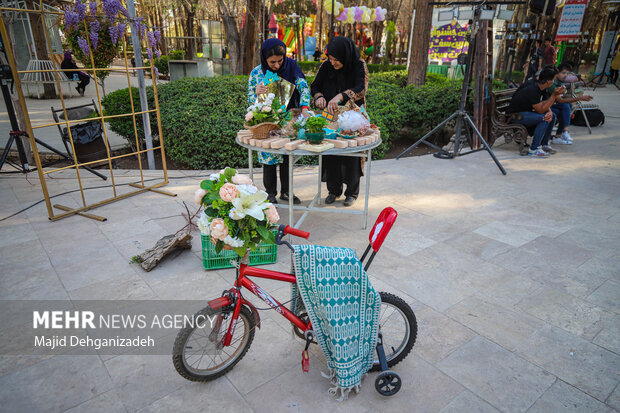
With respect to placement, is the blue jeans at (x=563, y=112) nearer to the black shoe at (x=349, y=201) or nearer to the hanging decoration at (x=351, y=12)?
the black shoe at (x=349, y=201)

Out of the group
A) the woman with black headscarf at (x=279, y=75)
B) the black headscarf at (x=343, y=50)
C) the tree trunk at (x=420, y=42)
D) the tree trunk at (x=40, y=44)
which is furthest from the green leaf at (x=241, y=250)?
the tree trunk at (x=40, y=44)

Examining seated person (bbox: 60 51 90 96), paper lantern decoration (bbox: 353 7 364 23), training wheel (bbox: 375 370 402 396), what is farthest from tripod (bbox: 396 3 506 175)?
paper lantern decoration (bbox: 353 7 364 23)

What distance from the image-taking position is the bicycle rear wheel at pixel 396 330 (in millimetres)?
2180

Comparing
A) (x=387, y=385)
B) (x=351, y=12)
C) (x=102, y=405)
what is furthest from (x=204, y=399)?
(x=351, y=12)

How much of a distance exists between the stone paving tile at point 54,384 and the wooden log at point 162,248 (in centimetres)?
101

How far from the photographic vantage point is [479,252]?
12.2 feet

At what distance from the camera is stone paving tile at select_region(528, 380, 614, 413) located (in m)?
2.07

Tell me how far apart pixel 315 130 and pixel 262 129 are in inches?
20.0

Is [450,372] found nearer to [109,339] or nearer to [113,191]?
[109,339]

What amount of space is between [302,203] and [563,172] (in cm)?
431

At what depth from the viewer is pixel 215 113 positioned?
6109 millimetres

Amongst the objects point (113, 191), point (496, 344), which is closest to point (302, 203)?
point (113, 191)

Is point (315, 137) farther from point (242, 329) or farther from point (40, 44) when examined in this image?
point (40, 44)

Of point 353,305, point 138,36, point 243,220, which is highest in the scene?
point 138,36
